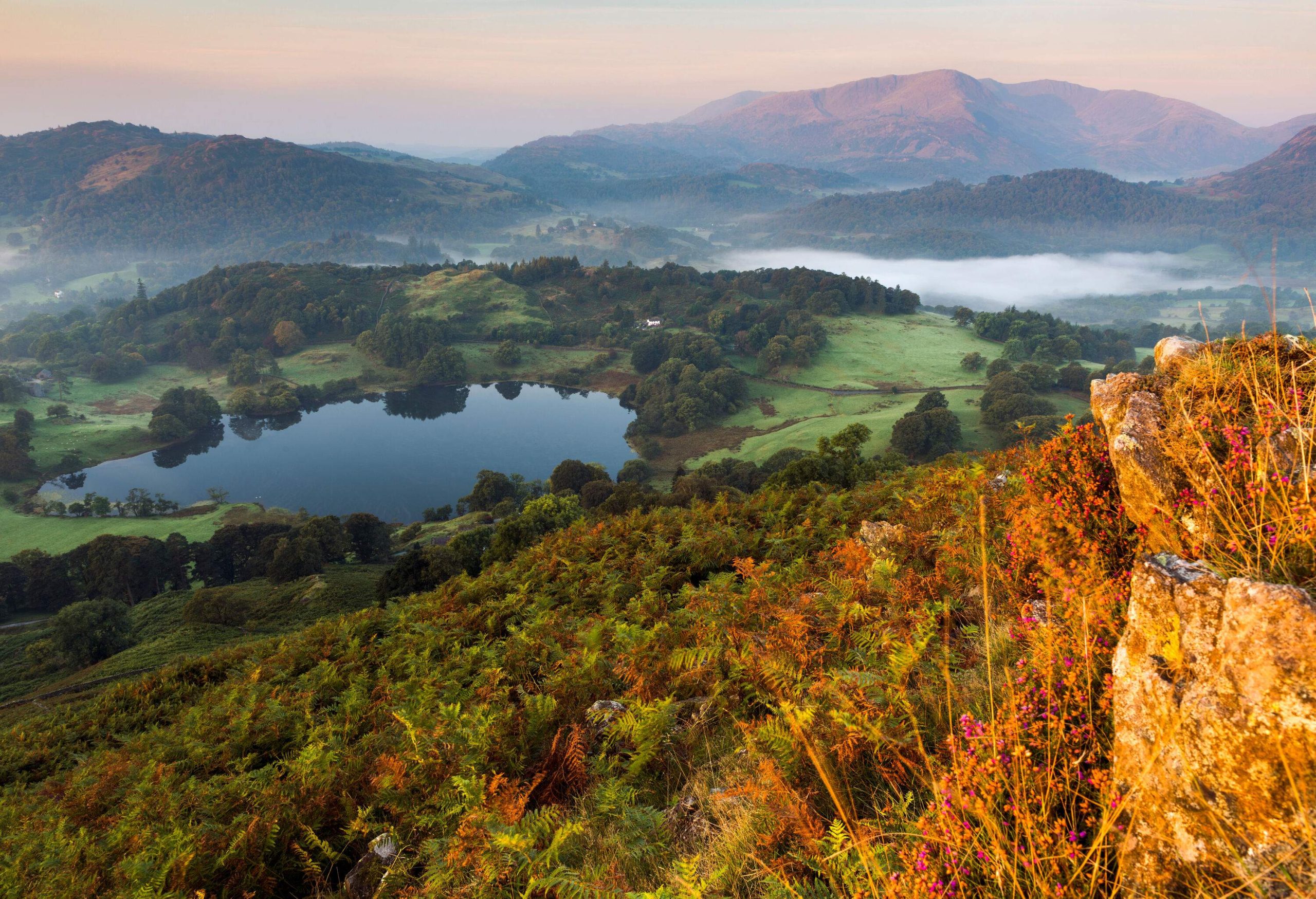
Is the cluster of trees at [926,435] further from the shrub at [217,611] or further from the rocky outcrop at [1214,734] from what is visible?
the rocky outcrop at [1214,734]

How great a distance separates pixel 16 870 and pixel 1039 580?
9.83 m

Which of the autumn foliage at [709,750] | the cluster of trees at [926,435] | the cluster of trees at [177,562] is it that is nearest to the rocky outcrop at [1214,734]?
the autumn foliage at [709,750]

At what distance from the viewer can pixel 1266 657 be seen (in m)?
2.56

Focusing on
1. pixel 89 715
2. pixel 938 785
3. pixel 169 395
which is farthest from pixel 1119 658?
pixel 169 395

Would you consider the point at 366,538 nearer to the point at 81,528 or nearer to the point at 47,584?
the point at 47,584

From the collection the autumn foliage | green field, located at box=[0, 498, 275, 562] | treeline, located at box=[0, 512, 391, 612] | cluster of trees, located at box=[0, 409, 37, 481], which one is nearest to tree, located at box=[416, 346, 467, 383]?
cluster of trees, located at box=[0, 409, 37, 481]

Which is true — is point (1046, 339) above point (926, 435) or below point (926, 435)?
above

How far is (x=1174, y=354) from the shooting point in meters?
5.68

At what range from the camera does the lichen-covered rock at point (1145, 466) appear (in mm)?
3945

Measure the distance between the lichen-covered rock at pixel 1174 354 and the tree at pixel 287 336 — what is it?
160 m

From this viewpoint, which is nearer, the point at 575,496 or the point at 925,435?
the point at 575,496

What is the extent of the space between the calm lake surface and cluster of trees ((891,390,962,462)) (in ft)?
131

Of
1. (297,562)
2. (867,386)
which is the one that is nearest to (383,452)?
(297,562)

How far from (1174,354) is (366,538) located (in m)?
53.0
